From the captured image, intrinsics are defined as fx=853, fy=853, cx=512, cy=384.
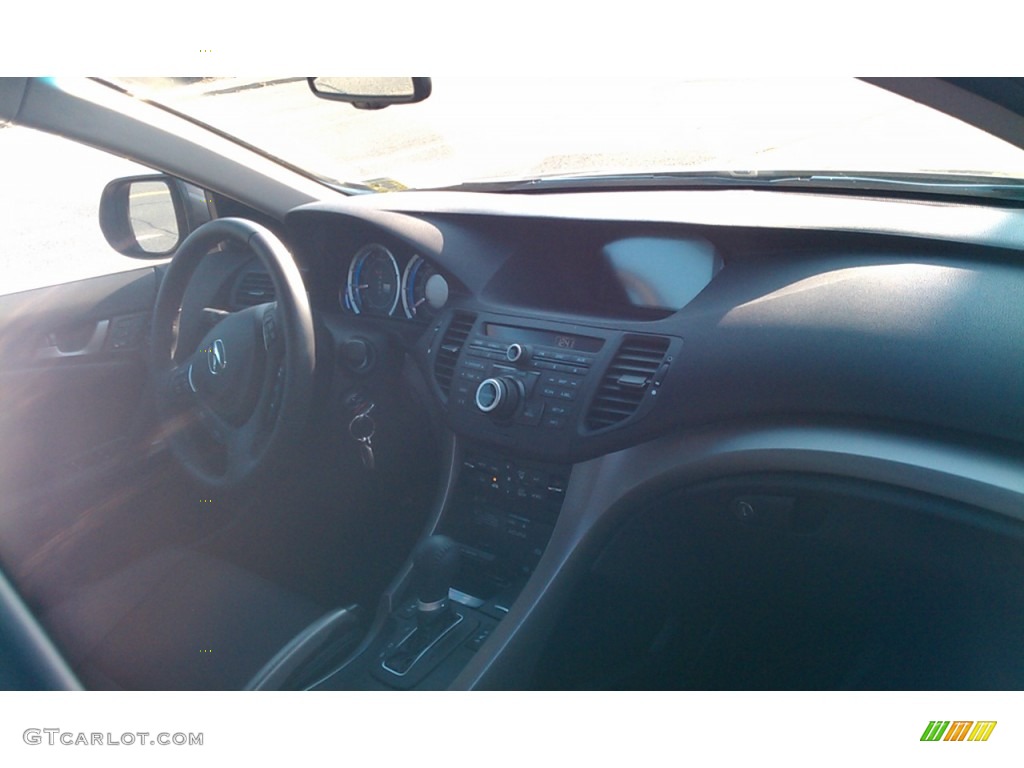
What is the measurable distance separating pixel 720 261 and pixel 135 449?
1.73 metres

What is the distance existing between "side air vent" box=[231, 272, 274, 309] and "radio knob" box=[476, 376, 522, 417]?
2.15 ft

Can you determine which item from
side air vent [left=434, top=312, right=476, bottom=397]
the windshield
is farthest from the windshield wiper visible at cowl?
side air vent [left=434, top=312, right=476, bottom=397]

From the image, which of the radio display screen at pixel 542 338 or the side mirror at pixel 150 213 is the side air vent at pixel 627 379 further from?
the side mirror at pixel 150 213

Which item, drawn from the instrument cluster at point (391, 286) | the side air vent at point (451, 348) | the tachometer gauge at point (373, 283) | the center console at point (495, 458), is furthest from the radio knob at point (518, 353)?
the tachometer gauge at point (373, 283)

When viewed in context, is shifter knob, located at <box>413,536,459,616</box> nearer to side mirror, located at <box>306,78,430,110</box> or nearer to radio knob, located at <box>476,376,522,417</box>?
radio knob, located at <box>476,376,522,417</box>

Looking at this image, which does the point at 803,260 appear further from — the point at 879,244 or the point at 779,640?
the point at 779,640

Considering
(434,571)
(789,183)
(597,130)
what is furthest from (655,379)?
(597,130)

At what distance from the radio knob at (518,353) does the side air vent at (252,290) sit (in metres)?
0.67

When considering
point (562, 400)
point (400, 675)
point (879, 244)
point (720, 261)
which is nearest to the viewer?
point (879, 244)

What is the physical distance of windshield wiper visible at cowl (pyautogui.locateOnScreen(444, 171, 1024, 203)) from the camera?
5.57ft

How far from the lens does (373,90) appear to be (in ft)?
5.90

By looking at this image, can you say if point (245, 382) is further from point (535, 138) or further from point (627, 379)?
point (535, 138)

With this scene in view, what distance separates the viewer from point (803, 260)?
1761mm
